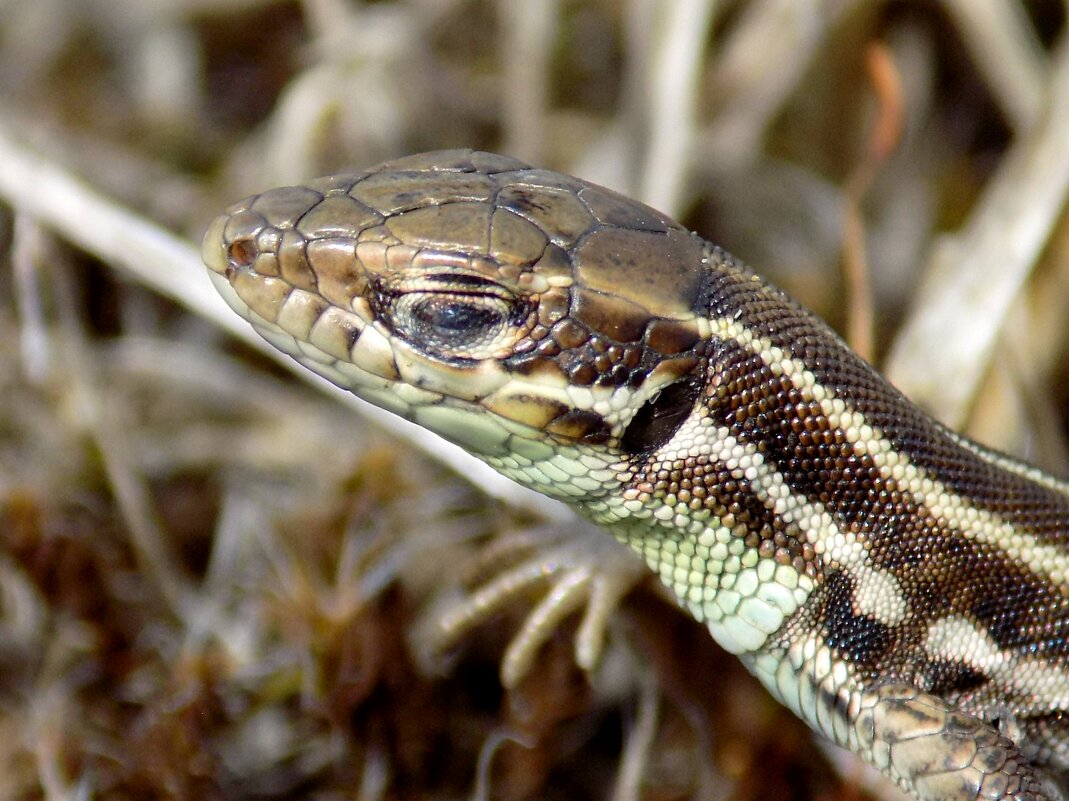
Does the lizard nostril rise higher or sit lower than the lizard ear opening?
higher

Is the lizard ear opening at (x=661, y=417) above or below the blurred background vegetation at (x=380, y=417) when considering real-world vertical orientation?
above

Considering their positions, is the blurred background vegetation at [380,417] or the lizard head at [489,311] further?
the blurred background vegetation at [380,417]

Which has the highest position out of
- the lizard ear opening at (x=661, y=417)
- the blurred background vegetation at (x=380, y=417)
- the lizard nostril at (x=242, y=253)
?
the lizard nostril at (x=242, y=253)

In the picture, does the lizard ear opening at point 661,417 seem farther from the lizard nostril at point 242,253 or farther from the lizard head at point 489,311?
the lizard nostril at point 242,253

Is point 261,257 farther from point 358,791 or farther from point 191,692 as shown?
point 358,791

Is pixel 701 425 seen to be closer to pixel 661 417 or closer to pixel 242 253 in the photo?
pixel 661 417

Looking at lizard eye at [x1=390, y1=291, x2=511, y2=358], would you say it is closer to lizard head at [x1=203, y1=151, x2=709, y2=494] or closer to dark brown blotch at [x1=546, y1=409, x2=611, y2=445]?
lizard head at [x1=203, y1=151, x2=709, y2=494]

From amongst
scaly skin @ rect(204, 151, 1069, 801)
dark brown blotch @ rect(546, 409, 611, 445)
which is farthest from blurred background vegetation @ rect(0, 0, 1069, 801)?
dark brown blotch @ rect(546, 409, 611, 445)

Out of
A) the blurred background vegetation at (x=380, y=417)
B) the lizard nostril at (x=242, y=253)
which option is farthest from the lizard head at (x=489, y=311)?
the blurred background vegetation at (x=380, y=417)
